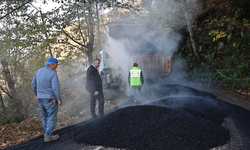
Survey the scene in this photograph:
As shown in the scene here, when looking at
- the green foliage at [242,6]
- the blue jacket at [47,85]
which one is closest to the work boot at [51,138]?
the blue jacket at [47,85]

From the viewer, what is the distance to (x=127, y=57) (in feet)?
24.7

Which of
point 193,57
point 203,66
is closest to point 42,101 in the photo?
point 203,66

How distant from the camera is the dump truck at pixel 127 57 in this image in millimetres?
7660

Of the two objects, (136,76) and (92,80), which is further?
(136,76)

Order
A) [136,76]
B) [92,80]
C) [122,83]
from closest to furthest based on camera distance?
[92,80] < [136,76] < [122,83]

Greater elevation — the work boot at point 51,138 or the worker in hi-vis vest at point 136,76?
the worker in hi-vis vest at point 136,76

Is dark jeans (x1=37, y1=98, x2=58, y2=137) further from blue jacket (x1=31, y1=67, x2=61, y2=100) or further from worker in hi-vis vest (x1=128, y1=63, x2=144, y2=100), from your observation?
worker in hi-vis vest (x1=128, y1=63, x2=144, y2=100)

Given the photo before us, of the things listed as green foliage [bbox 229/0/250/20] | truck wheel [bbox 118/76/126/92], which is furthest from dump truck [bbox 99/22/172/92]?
Result: green foliage [bbox 229/0/250/20]

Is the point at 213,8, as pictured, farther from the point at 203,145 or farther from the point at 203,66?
the point at 203,145

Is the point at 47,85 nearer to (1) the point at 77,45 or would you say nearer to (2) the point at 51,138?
(2) the point at 51,138

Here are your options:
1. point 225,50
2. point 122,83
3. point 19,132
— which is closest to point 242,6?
point 225,50

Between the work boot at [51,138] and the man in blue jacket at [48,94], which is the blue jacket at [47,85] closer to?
the man in blue jacket at [48,94]

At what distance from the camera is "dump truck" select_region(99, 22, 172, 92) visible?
766 cm

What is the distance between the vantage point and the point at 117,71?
8.59m
